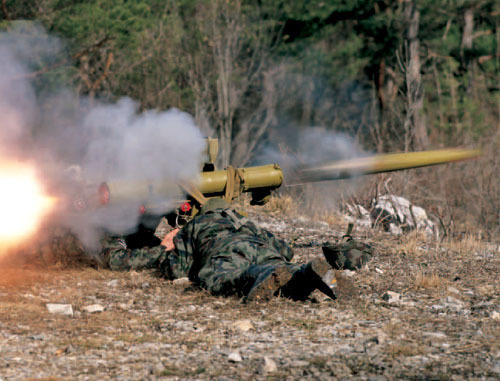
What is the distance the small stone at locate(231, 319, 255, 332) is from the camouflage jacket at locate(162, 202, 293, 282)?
3.68 ft

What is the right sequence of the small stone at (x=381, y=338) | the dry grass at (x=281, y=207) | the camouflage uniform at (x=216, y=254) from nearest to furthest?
1. the small stone at (x=381, y=338)
2. the camouflage uniform at (x=216, y=254)
3. the dry grass at (x=281, y=207)

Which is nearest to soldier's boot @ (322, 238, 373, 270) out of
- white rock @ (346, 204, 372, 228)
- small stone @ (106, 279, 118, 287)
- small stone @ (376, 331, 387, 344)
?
small stone @ (106, 279, 118, 287)

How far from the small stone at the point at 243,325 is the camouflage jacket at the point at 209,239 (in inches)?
44.1

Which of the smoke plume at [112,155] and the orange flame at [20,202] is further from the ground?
the smoke plume at [112,155]

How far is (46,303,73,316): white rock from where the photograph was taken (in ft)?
16.4

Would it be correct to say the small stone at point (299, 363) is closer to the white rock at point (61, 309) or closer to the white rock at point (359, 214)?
the white rock at point (61, 309)

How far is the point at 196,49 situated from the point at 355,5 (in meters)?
4.95

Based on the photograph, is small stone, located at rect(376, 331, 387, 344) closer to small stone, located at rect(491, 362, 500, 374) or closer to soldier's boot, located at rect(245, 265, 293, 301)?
small stone, located at rect(491, 362, 500, 374)

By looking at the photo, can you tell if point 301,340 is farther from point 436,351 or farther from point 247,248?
point 247,248

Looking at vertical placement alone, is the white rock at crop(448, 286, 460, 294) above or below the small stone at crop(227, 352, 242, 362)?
below

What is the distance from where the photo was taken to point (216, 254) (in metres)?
5.71

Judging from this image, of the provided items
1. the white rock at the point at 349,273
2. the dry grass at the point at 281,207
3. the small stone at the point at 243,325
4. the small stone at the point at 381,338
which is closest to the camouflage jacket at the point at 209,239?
the white rock at the point at 349,273

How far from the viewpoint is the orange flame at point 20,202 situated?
6.53 metres

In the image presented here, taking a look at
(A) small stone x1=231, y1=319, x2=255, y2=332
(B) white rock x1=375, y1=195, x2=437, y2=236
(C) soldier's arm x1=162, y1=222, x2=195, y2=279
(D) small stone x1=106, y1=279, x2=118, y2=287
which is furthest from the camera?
(B) white rock x1=375, y1=195, x2=437, y2=236
